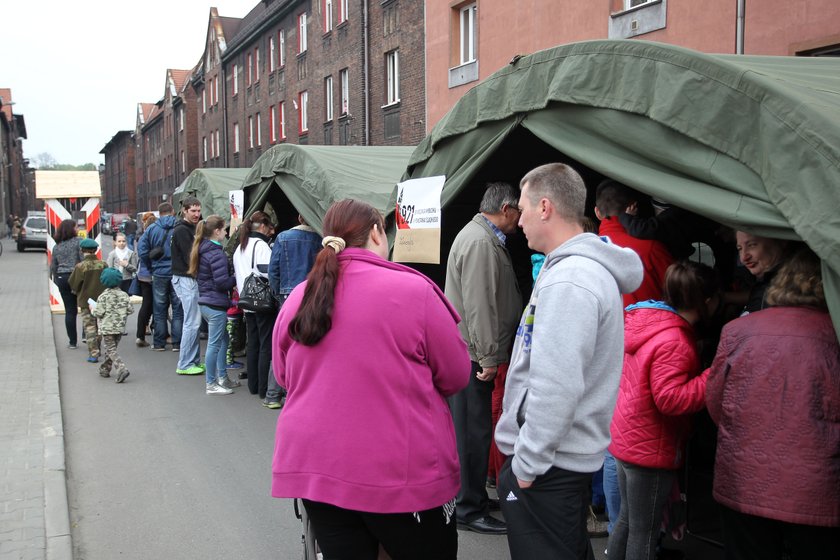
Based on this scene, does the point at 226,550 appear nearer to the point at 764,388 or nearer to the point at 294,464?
the point at 294,464

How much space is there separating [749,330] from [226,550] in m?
3.36

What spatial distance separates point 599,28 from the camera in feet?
42.2

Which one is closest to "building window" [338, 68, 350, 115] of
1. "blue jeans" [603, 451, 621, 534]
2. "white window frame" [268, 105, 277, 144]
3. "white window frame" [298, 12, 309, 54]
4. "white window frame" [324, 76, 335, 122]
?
"white window frame" [324, 76, 335, 122]

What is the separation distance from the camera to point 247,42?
38.2 metres

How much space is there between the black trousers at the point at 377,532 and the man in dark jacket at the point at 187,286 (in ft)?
23.1

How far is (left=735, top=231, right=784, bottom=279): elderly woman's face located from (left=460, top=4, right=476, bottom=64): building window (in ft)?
52.2

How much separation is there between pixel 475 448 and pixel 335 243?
2.46 metres

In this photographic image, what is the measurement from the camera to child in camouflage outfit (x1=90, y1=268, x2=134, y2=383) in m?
9.34

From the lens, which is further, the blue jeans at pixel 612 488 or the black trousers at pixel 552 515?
the blue jeans at pixel 612 488

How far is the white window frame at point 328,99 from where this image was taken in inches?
1095

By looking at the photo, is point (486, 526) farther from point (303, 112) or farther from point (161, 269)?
point (303, 112)

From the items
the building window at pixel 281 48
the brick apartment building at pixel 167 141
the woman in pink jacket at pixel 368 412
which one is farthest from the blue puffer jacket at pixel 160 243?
the brick apartment building at pixel 167 141

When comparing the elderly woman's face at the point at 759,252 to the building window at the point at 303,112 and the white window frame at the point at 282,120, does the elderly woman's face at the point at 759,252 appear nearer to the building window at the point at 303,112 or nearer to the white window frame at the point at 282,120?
the building window at the point at 303,112

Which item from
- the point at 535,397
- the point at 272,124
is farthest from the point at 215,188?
the point at 272,124
